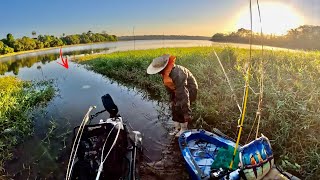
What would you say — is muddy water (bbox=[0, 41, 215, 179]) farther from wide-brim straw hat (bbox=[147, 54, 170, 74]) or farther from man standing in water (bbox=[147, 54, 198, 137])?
wide-brim straw hat (bbox=[147, 54, 170, 74])

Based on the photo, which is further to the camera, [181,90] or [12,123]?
[12,123]

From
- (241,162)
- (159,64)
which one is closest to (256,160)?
(241,162)

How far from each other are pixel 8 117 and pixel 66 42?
125446 millimetres

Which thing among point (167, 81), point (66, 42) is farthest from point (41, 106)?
point (66, 42)

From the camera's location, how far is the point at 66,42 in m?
125

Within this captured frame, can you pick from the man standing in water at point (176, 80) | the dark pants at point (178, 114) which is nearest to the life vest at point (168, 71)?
Answer: the man standing in water at point (176, 80)

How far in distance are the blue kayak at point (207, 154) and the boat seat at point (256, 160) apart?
0.23m

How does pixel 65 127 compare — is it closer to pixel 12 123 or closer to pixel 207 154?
pixel 12 123

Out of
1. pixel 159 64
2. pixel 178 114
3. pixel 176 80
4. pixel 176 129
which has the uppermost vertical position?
pixel 159 64

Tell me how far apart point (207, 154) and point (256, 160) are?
1959 millimetres

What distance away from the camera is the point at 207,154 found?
201 inches

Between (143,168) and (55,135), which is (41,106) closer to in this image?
(55,135)

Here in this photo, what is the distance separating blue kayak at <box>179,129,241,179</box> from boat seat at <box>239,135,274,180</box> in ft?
0.75

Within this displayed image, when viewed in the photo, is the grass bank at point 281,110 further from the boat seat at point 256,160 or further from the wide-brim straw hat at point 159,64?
the wide-brim straw hat at point 159,64
